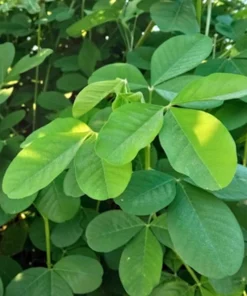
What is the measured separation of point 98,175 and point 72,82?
0.42 meters

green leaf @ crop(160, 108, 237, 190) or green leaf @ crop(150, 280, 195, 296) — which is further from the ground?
green leaf @ crop(160, 108, 237, 190)

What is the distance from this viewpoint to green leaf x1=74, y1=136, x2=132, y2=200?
470 mm

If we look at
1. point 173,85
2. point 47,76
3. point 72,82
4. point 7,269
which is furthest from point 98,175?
point 47,76

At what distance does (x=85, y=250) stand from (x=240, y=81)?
1.07ft

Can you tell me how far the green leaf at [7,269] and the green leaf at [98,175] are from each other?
0.28 meters

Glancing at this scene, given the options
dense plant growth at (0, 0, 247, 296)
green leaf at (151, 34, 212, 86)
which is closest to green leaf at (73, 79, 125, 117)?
dense plant growth at (0, 0, 247, 296)

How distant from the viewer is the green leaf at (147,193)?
1.66 ft

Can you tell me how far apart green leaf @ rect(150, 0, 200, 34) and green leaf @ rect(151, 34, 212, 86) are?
112 millimetres

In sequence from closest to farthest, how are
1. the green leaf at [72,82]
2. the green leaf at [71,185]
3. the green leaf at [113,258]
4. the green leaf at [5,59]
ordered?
the green leaf at [71,185]
the green leaf at [113,258]
the green leaf at [5,59]
the green leaf at [72,82]

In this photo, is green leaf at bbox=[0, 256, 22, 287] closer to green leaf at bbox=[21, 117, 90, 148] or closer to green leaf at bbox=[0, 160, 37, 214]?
green leaf at bbox=[0, 160, 37, 214]

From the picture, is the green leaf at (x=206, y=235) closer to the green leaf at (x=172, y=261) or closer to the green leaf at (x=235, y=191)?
the green leaf at (x=235, y=191)

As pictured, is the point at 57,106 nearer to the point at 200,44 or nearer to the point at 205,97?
the point at 200,44

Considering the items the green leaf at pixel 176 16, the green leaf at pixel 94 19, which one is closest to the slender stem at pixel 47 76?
the green leaf at pixel 94 19

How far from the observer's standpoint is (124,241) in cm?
58
